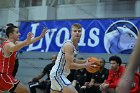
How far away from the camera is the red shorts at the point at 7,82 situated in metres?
6.43

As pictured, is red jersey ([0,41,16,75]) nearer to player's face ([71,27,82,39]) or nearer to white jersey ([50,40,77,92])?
white jersey ([50,40,77,92])

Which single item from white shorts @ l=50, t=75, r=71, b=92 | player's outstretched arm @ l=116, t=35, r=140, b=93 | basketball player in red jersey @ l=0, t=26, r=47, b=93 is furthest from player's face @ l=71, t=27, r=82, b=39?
player's outstretched arm @ l=116, t=35, r=140, b=93

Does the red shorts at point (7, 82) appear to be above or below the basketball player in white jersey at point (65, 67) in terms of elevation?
below

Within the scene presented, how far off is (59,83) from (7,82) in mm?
1484

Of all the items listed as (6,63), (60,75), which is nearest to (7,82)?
(6,63)

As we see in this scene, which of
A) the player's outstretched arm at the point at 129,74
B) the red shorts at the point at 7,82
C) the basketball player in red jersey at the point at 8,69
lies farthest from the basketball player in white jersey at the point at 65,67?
the player's outstretched arm at the point at 129,74

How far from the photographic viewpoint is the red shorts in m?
6.43

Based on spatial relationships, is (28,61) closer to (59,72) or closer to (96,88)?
(96,88)

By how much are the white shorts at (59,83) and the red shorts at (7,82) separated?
4.05ft

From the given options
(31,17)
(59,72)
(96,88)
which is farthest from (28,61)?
(59,72)

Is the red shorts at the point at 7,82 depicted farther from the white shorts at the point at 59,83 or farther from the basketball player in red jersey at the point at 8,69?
the white shorts at the point at 59,83

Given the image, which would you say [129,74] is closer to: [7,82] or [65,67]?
[65,67]

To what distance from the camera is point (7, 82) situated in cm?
647

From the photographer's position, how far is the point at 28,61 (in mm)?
12570
